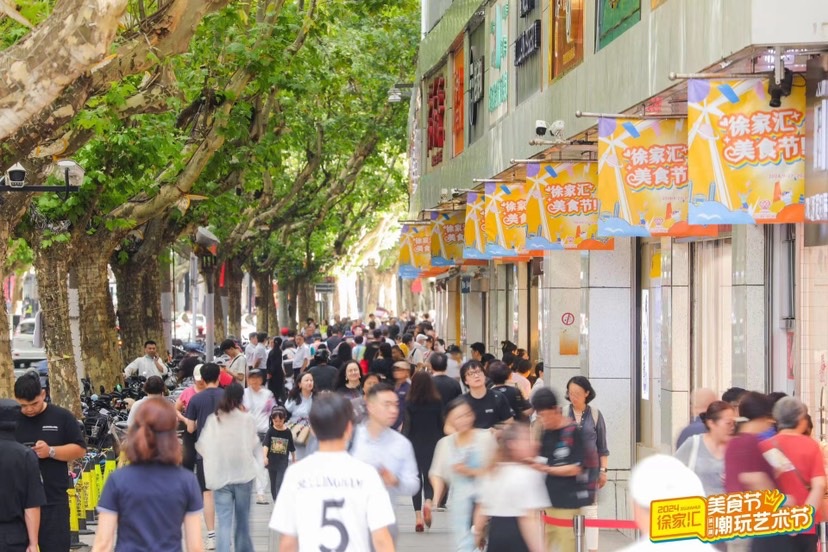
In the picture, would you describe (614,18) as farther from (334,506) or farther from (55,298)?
(55,298)

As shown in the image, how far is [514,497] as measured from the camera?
8.58 m

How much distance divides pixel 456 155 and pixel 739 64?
1738 centimetres

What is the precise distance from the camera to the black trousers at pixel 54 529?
945cm

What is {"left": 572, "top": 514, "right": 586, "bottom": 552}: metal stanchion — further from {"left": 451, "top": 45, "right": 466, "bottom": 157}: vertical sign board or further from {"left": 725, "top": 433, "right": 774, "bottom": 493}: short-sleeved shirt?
{"left": 451, "top": 45, "right": 466, "bottom": 157}: vertical sign board

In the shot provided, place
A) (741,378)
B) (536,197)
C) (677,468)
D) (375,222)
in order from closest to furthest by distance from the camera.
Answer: (677,468) < (741,378) < (536,197) < (375,222)

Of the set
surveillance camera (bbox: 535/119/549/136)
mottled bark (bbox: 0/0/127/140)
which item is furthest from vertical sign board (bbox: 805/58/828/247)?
surveillance camera (bbox: 535/119/549/136)

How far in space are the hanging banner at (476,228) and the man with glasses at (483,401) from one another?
7124 mm

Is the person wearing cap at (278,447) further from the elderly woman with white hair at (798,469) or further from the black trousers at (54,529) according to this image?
the elderly woman with white hair at (798,469)

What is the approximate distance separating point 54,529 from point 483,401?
5009 mm

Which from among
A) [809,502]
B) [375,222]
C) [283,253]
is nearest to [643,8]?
[809,502]

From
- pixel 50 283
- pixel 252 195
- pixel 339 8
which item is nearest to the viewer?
pixel 50 283

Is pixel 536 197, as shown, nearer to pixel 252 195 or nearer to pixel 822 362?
pixel 822 362

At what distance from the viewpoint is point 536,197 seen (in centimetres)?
1678

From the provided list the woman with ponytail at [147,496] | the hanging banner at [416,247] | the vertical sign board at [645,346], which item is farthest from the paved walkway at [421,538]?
the hanging banner at [416,247]
